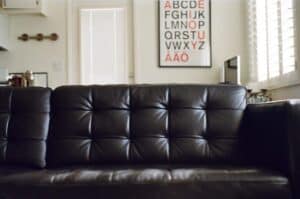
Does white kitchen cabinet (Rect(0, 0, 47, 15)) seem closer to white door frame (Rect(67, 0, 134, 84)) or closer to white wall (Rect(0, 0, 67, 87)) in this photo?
white wall (Rect(0, 0, 67, 87))

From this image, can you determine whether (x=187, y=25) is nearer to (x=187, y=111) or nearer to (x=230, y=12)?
(x=230, y=12)

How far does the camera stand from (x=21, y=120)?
2.34 m

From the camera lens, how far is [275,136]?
6.55 feet

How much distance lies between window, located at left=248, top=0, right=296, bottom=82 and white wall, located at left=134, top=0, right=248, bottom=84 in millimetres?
274

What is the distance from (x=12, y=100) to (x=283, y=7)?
A: 224 cm

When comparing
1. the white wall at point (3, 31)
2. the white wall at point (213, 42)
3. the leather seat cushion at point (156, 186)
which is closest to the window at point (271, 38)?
the white wall at point (213, 42)

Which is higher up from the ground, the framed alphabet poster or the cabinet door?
the cabinet door

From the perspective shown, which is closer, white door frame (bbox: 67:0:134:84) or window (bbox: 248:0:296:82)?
window (bbox: 248:0:296:82)

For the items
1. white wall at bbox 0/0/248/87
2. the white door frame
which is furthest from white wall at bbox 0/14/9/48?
the white door frame

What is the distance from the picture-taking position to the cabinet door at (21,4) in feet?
15.9

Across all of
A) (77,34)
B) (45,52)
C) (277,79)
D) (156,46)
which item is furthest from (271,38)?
Answer: (45,52)

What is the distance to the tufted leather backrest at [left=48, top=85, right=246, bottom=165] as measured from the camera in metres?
2.26

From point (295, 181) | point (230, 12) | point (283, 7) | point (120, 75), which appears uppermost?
point (230, 12)

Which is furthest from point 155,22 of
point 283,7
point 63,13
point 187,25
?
point 283,7
